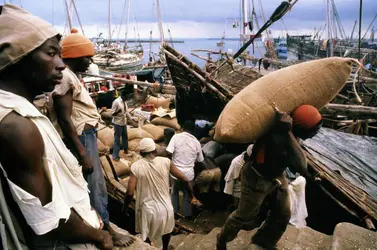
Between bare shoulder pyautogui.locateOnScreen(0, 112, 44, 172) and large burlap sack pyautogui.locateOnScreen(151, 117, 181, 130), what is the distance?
8.06 m

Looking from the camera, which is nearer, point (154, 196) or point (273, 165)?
point (273, 165)

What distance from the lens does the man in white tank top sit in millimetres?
1009

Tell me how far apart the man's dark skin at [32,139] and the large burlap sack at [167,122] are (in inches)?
306

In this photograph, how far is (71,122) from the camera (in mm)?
2176

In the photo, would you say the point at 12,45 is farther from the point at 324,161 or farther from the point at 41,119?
the point at 324,161

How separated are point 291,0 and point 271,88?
1903 millimetres

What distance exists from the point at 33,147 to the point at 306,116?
202 cm

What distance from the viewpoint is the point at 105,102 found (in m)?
12.9

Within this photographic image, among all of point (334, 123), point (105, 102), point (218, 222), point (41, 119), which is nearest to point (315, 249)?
point (218, 222)

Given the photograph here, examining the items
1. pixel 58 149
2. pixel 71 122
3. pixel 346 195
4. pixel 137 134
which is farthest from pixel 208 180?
pixel 137 134

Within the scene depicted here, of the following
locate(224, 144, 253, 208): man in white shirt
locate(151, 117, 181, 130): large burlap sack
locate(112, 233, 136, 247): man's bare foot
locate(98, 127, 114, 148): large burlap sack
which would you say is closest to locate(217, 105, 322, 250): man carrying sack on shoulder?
locate(112, 233, 136, 247): man's bare foot

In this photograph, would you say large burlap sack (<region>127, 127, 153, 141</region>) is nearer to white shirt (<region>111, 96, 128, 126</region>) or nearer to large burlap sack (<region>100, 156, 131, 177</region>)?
white shirt (<region>111, 96, 128, 126</region>)

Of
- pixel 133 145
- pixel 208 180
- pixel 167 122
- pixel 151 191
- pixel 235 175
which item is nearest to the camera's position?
pixel 151 191

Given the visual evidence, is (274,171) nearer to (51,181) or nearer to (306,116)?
(306,116)
